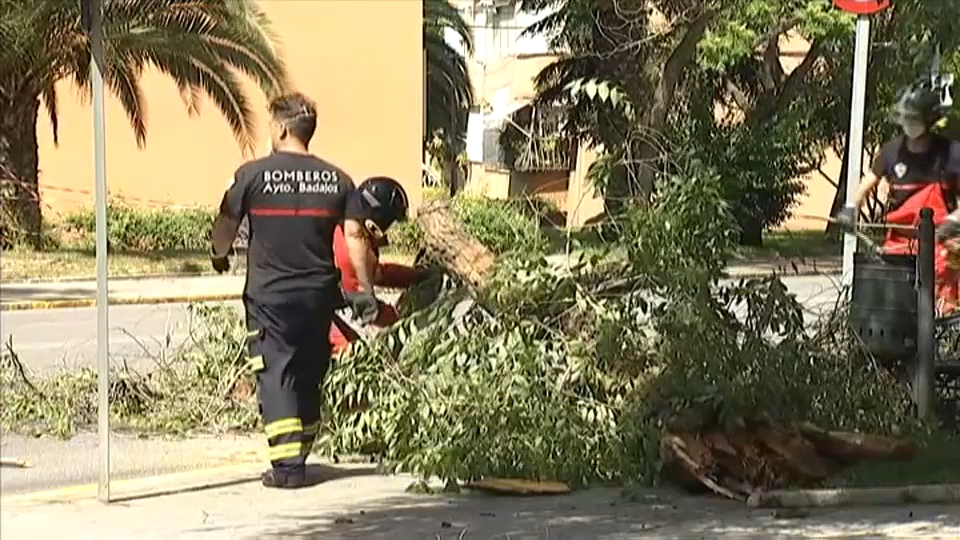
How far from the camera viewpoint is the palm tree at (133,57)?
18.8m

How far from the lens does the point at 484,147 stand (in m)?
41.2

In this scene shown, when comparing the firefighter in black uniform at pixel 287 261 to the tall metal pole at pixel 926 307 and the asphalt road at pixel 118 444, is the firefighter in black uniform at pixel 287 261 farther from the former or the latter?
the tall metal pole at pixel 926 307

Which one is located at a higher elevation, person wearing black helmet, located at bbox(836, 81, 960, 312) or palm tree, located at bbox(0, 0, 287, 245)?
palm tree, located at bbox(0, 0, 287, 245)

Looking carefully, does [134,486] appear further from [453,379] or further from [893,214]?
[893,214]

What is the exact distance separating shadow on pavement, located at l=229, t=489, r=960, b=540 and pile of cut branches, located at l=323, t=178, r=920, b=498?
0.23 meters

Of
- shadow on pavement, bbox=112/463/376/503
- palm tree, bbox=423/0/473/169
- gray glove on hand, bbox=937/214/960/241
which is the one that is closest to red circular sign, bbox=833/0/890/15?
gray glove on hand, bbox=937/214/960/241

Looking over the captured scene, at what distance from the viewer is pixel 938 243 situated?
26.8 ft

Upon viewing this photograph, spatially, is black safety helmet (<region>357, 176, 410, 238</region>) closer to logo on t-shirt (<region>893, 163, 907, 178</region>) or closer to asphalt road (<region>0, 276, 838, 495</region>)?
asphalt road (<region>0, 276, 838, 495</region>)

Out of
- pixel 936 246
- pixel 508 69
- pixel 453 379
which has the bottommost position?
pixel 453 379

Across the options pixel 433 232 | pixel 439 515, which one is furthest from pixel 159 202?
pixel 439 515

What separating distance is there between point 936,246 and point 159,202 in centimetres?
2122

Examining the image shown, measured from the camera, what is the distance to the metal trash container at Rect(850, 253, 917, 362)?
24.8 feet

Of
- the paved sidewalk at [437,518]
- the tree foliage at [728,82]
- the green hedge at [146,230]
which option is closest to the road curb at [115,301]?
the tree foliage at [728,82]

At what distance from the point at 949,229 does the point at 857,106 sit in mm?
1184
